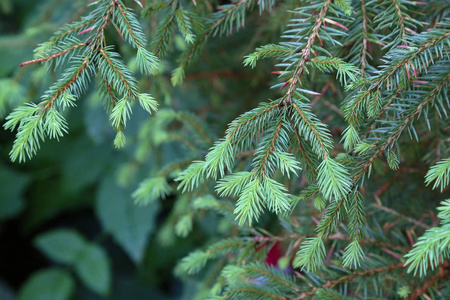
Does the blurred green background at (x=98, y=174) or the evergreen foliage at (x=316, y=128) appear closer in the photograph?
the evergreen foliage at (x=316, y=128)

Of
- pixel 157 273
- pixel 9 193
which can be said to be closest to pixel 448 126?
pixel 157 273

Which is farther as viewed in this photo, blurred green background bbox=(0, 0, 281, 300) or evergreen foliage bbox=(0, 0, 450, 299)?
blurred green background bbox=(0, 0, 281, 300)

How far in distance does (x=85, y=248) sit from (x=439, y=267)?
4.45ft

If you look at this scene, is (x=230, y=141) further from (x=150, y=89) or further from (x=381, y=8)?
(x=150, y=89)

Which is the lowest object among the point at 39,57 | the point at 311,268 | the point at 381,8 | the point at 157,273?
the point at 157,273

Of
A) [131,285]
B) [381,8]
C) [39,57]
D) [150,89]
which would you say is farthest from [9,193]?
[381,8]

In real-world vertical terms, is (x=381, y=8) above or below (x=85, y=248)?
above

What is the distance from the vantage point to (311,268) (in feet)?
1.69

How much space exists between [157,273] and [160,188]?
1157mm

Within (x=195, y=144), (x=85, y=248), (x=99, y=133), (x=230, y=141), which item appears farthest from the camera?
(x=85, y=248)

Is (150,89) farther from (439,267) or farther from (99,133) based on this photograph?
(439,267)

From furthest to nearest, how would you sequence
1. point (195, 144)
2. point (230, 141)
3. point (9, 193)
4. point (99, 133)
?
point (9, 193), point (99, 133), point (195, 144), point (230, 141)

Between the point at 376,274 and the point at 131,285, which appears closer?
the point at 376,274

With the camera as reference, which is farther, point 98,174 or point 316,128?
point 98,174
